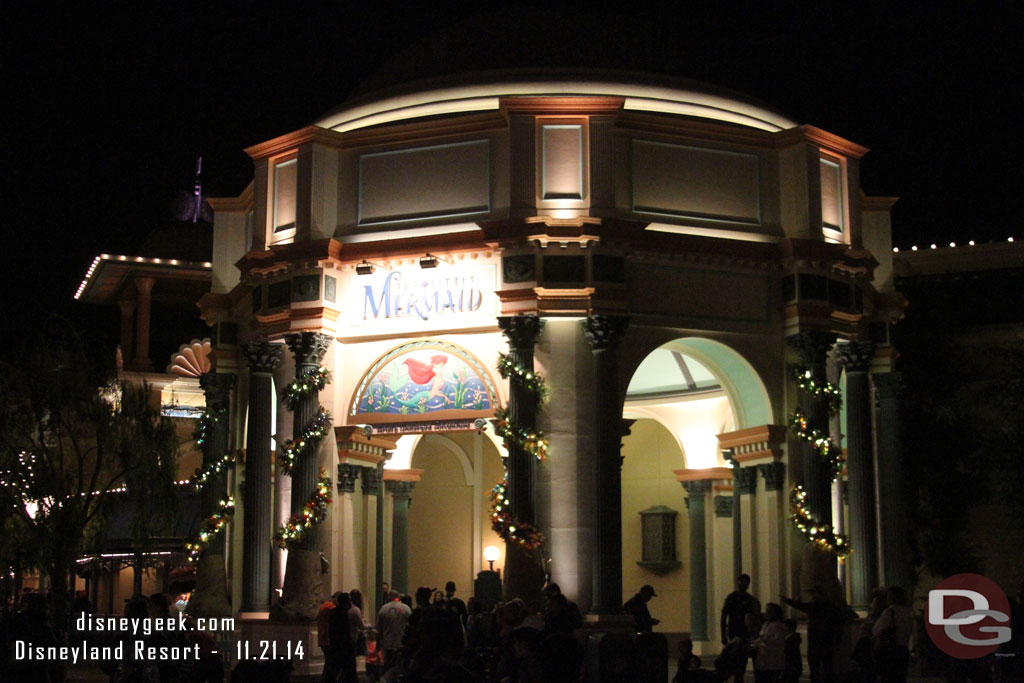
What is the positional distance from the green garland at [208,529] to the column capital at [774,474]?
10410 mm

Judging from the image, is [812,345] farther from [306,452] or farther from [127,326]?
Answer: [127,326]

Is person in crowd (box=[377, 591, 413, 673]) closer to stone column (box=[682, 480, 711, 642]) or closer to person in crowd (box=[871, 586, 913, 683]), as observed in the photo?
person in crowd (box=[871, 586, 913, 683])

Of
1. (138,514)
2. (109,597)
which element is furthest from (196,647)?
(109,597)

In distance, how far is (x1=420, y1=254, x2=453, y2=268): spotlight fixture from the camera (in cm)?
2430

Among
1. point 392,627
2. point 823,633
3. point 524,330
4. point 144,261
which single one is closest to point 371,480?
point 524,330

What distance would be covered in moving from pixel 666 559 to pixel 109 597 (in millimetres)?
18542

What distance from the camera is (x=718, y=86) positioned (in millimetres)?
27031

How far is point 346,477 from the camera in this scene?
25891mm

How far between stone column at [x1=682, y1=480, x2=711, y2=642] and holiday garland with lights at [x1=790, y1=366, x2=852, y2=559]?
6211 millimetres

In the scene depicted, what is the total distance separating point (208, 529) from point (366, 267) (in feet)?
20.8

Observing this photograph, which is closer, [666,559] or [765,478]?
[765,478]

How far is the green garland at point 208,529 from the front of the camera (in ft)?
88.6

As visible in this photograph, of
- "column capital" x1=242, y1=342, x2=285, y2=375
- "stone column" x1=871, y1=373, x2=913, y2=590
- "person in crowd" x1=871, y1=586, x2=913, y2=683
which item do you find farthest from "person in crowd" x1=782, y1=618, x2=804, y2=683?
"column capital" x1=242, y1=342, x2=285, y2=375

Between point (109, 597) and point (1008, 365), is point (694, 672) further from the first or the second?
point (109, 597)
